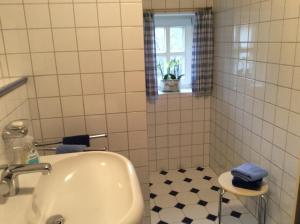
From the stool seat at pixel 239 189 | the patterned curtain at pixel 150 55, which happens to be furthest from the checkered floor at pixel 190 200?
the patterned curtain at pixel 150 55

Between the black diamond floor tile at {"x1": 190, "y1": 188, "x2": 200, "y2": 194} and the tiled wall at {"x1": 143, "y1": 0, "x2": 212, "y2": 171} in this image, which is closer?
the black diamond floor tile at {"x1": 190, "y1": 188, "x2": 200, "y2": 194}

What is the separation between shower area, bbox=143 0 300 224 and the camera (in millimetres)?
1848

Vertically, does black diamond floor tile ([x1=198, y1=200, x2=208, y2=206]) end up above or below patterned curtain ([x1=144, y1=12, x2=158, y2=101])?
below

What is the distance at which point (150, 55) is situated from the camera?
2.82 m

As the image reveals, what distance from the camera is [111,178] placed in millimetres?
1124

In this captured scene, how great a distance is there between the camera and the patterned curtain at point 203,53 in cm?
286

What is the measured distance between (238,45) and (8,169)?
2.15m

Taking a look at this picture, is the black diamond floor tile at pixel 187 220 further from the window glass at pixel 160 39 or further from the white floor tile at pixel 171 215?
the window glass at pixel 160 39

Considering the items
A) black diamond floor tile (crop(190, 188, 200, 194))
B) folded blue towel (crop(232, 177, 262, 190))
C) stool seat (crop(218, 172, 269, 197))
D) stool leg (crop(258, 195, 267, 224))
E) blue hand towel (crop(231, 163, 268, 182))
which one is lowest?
black diamond floor tile (crop(190, 188, 200, 194))

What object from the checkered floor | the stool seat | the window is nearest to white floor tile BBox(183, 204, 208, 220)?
the checkered floor

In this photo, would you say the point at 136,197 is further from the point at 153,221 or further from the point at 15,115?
the point at 153,221

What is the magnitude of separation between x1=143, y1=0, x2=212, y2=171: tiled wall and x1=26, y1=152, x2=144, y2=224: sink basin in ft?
5.96

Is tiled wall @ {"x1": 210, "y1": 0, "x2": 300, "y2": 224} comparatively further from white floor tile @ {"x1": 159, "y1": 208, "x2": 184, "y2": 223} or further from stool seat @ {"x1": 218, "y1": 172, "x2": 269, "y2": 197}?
white floor tile @ {"x1": 159, "y1": 208, "x2": 184, "y2": 223}

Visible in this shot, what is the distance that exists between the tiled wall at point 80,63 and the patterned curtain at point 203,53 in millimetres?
1476
